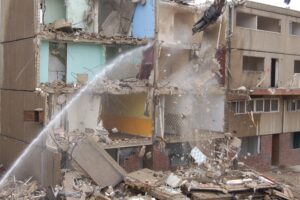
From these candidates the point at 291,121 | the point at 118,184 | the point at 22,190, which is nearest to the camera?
the point at 118,184

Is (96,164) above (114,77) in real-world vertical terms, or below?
below

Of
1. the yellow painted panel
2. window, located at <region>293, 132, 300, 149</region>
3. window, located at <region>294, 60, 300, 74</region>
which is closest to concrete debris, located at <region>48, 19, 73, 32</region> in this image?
the yellow painted panel

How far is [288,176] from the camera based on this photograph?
25.5 meters

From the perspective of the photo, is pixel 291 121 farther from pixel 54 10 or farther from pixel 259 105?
pixel 54 10

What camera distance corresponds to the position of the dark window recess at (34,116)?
1814cm

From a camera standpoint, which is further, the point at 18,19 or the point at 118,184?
the point at 18,19

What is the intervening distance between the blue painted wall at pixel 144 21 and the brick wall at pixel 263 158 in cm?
962

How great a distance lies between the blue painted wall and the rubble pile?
8.58 metres

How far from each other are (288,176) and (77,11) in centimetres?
1476

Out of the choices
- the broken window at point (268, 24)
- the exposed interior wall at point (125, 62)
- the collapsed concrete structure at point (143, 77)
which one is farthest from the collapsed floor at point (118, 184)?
the broken window at point (268, 24)

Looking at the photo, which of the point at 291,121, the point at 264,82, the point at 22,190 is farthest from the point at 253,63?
the point at 22,190

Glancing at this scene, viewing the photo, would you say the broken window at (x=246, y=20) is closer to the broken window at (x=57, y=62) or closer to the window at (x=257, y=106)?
the window at (x=257, y=106)

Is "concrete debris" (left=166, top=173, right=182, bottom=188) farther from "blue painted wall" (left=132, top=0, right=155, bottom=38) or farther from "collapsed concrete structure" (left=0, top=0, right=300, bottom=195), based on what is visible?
"blue painted wall" (left=132, top=0, right=155, bottom=38)

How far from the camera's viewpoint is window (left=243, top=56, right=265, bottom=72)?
2650 cm
